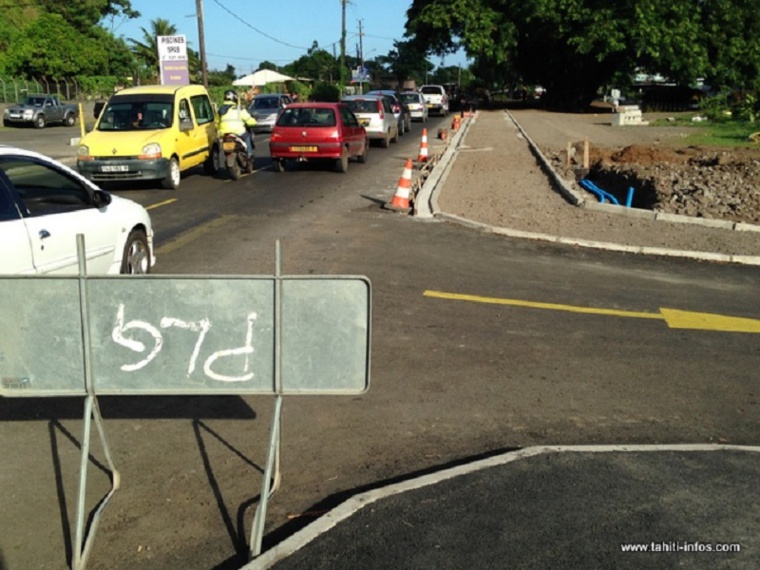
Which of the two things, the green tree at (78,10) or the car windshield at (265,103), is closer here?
the car windshield at (265,103)

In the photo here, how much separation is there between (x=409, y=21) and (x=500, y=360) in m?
57.0

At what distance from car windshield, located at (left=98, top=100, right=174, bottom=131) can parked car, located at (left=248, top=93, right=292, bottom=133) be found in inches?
766

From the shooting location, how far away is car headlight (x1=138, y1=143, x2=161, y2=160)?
611 inches

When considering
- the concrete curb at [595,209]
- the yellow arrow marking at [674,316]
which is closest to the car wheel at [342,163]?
the concrete curb at [595,209]

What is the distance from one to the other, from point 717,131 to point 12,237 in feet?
113

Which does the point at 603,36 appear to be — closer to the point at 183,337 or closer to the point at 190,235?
the point at 190,235

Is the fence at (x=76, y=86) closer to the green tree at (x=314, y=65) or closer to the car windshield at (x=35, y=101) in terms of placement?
the car windshield at (x=35, y=101)

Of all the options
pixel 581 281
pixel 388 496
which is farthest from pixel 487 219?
pixel 388 496

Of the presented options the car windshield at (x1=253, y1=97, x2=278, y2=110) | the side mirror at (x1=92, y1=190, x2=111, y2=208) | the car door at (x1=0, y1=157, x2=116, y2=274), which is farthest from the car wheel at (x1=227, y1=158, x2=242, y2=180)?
the car windshield at (x1=253, y1=97, x2=278, y2=110)


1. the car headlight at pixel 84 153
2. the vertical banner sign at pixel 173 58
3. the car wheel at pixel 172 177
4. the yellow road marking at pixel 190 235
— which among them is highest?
the vertical banner sign at pixel 173 58

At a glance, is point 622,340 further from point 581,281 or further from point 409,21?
point 409,21

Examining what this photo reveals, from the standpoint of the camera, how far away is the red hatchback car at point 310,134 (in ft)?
63.5

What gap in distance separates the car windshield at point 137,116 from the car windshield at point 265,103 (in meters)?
21.2

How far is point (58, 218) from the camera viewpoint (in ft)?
21.4
